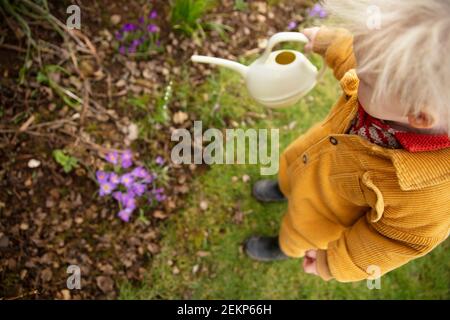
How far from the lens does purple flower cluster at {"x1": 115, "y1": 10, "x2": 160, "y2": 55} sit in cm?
204

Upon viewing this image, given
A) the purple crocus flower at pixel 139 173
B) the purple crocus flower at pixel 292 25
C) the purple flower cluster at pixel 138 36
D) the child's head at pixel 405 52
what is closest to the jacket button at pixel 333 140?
the child's head at pixel 405 52

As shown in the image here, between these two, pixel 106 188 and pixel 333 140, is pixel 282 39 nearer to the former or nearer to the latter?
pixel 333 140

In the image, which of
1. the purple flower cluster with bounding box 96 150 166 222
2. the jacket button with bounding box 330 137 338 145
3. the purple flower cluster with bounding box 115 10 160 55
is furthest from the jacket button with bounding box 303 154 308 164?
the purple flower cluster with bounding box 115 10 160 55

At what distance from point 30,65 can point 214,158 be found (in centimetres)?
92

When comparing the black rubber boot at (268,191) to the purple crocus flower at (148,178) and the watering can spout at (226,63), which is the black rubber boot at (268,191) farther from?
the watering can spout at (226,63)

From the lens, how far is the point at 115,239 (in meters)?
1.88

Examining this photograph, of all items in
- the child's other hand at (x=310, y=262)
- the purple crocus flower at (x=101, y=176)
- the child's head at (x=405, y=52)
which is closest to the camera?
the child's head at (x=405, y=52)

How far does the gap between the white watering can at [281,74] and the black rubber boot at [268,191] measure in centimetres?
74

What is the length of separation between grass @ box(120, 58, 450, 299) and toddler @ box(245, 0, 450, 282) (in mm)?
425

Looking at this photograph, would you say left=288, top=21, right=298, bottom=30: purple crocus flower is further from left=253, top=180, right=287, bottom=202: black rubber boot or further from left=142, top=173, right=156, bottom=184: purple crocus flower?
left=142, top=173, right=156, bottom=184: purple crocus flower

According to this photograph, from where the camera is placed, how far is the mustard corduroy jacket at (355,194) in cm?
103

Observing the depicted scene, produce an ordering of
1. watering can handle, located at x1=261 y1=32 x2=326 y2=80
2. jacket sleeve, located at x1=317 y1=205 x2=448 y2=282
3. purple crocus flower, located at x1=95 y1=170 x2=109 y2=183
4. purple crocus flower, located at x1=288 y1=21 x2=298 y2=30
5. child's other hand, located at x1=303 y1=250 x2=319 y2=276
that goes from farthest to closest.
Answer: purple crocus flower, located at x1=288 y1=21 x2=298 y2=30
purple crocus flower, located at x1=95 y1=170 x2=109 y2=183
child's other hand, located at x1=303 y1=250 x2=319 y2=276
watering can handle, located at x1=261 y1=32 x2=326 y2=80
jacket sleeve, located at x1=317 y1=205 x2=448 y2=282
